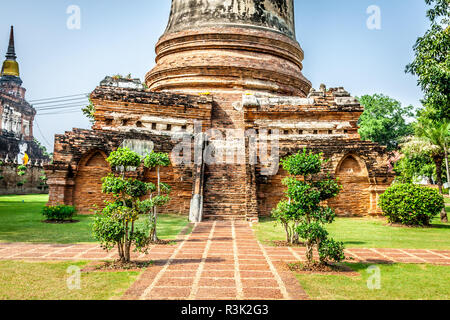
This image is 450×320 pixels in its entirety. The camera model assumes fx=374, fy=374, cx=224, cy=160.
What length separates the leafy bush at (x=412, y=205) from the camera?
10.3 m

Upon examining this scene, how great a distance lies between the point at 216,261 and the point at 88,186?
7.09m

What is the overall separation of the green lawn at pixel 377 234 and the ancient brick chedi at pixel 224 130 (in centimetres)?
146

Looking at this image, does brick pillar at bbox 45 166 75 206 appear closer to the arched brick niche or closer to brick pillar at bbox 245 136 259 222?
the arched brick niche

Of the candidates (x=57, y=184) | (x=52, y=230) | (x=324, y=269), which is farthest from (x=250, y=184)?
(x=324, y=269)

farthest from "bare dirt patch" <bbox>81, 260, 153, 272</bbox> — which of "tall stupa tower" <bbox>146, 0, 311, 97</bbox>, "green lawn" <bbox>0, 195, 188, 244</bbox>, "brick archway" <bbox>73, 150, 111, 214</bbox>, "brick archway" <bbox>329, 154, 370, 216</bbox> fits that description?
"tall stupa tower" <bbox>146, 0, 311, 97</bbox>

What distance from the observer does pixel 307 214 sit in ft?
19.7

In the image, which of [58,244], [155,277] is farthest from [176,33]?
[155,277]

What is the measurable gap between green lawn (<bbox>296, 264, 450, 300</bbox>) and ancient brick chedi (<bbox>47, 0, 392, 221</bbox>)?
5581 millimetres

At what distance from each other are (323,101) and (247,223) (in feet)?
20.4

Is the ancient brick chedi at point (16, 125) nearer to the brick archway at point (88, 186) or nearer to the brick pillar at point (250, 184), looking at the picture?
the brick archway at point (88, 186)

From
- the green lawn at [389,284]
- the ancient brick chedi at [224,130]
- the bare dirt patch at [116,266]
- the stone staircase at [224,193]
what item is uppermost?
the ancient brick chedi at [224,130]

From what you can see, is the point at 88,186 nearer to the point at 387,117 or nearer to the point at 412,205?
the point at 412,205

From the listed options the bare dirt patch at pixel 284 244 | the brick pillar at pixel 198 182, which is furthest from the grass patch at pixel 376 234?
the brick pillar at pixel 198 182

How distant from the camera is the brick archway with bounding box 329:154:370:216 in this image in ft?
40.4
